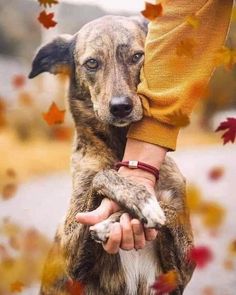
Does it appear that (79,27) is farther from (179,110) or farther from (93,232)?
(93,232)

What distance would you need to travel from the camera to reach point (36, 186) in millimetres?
2129

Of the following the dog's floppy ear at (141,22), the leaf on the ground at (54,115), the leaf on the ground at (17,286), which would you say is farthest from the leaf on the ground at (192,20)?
the leaf on the ground at (17,286)

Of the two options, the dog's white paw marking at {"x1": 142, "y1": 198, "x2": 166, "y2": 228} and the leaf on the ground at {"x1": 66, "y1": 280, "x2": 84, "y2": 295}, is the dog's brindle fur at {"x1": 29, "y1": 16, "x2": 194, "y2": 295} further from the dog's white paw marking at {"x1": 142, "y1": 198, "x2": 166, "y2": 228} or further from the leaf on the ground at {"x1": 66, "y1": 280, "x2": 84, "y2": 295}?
the dog's white paw marking at {"x1": 142, "y1": 198, "x2": 166, "y2": 228}

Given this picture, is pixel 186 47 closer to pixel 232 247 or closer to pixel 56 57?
pixel 56 57

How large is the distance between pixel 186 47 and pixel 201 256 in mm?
610

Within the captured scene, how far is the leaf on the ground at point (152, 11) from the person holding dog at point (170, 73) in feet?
0.08

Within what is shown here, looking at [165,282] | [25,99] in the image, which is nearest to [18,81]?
[25,99]

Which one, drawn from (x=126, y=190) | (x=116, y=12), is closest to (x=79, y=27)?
(x=116, y=12)

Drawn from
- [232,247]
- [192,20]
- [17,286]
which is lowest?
[17,286]

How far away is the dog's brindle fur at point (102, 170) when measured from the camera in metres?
1.97

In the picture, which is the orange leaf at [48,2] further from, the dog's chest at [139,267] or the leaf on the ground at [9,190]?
the dog's chest at [139,267]

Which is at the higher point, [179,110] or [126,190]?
[179,110]

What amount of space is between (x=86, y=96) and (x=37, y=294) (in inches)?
22.3

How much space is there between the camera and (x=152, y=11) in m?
1.92
